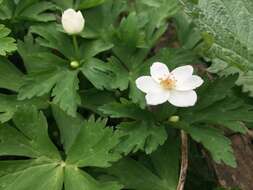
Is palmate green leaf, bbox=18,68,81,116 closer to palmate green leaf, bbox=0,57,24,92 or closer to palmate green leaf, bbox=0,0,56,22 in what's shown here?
palmate green leaf, bbox=0,57,24,92

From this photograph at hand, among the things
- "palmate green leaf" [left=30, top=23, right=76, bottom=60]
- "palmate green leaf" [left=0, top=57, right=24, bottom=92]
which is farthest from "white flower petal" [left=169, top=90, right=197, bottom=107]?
"palmate green leaf" [left=0, top=57, right=24, bottom=92]

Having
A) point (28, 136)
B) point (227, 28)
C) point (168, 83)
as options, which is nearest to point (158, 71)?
point (168, 83)

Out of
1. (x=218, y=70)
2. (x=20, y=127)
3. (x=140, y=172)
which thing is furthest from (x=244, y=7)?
(x=20, y=127)

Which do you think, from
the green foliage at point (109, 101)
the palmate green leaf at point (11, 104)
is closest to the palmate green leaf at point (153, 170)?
the green foliage at point (109, 101)

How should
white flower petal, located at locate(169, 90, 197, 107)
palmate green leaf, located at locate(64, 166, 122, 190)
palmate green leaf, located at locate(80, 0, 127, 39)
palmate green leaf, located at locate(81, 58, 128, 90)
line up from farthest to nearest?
palmate green leaf, located at locate(80, 0, 127, 39), palmate green leaf, located at locate(81, 58, 128, 90), white flower petal, located at locate(169, 90, 197, 107), palmate green leaf, located at locate(64, 166, 122, 190)

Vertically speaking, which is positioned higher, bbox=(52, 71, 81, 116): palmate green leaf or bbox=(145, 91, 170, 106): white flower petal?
bbox=(145, 91, 170, 106): white flower petal

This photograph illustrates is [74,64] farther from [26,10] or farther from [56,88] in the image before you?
[26,10]

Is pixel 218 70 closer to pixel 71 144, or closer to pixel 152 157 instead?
pixel 152 157
